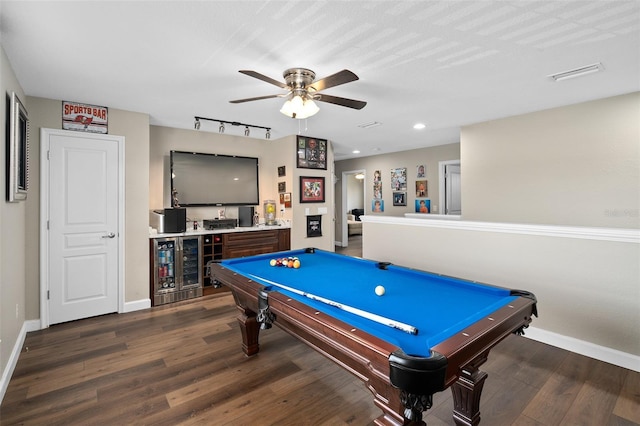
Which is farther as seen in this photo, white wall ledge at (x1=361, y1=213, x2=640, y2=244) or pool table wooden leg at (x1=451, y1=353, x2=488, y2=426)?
white wall ledge at (x1=361, y1=213, x2=640, y2=244)

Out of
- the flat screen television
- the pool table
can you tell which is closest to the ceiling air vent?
the flat screen television

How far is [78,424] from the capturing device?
184cm

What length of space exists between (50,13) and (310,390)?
2866 millimetres

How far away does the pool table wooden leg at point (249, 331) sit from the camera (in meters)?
2.61

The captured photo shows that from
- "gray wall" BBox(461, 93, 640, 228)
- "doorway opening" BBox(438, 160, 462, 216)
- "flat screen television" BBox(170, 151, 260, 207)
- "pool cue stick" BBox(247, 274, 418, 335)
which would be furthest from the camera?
"doorway opening" BBox(438, 160, 462, 216)

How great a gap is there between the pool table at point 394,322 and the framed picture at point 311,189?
9.01 feet

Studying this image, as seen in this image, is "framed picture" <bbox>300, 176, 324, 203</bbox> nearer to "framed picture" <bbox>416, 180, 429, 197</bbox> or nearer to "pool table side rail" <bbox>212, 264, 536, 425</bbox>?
"framed picture" <bbox>416, 180, 429, 197</bbox>

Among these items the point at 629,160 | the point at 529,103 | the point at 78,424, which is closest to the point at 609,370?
the point at 629,160

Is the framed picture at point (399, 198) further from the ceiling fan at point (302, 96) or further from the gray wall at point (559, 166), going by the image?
the ceiling fan at point (302, 96)

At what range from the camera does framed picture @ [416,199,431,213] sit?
6453mm

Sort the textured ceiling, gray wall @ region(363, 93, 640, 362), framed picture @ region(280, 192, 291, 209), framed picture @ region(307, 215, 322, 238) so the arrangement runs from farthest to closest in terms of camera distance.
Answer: framed picture @ region(307, 215, 322, 238)
framed picture @ region(280, 192, 291, 209)
gray wall @ region(363, 93, 640, 362)
the textured ceiling

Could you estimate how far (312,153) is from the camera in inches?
213

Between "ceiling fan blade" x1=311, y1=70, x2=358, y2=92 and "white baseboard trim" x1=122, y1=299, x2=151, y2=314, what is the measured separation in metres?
3.32

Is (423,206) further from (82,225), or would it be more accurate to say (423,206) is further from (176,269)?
(82,225)
